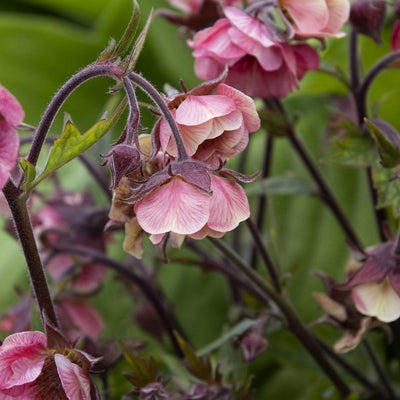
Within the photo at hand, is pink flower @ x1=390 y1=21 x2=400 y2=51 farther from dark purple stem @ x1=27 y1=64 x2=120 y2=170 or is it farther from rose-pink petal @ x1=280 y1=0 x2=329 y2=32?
dark purple stem @ x1=27 y1=64 x2=120 y2=170

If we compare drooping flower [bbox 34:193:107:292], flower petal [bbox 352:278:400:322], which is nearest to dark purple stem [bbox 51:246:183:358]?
drooping flower [bbox 34:193:107:292]

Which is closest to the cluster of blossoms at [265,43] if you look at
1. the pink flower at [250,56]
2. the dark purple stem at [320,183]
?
the pink flower at [250,56]

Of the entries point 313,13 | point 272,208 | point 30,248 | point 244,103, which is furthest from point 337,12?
point 272,208

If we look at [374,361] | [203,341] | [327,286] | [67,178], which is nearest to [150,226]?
[327,286]

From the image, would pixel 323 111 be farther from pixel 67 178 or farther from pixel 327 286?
pixel 327 286

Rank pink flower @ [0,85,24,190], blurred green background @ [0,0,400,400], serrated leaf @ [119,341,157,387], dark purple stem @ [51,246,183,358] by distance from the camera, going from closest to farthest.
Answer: pink flower @ [0,85,24,190] → serrated leaf @ [119,341,157,387] → dark purple stem @ [51,246,183,358] → blurred green background @ [0,0,400,400]
